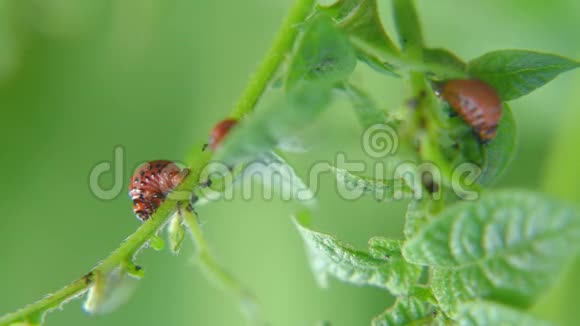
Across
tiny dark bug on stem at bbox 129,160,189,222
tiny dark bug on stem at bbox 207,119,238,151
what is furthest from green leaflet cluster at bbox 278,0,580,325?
tiny dark bug on stem at bbox 129,160,189,222

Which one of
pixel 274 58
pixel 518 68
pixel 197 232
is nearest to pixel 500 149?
pixel 518 68

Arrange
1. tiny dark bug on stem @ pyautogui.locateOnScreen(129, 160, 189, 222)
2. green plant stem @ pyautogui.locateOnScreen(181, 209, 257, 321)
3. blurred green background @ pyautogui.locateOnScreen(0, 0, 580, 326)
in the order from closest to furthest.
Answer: green plant stem @ pyautogui.locateOnScreen(181, 209, 257, 321) → tiny dark bug on stem @ pyautogui.locateOnScreen(129, 160, 189, 222) → blurred green background @ pyautogui.locateOnScreen(0, 0, 580, 326)

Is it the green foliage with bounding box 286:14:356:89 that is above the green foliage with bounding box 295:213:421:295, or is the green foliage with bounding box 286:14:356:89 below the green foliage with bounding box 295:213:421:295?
above

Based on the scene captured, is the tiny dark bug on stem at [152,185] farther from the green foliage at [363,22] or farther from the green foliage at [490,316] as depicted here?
the green foliage at [490,316]

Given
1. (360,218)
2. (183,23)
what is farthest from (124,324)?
(183,23)

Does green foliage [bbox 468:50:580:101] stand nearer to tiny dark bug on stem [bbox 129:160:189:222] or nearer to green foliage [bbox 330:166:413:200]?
green foliage [bbox 330:166:413:200]

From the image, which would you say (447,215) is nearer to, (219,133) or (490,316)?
(490,316)
